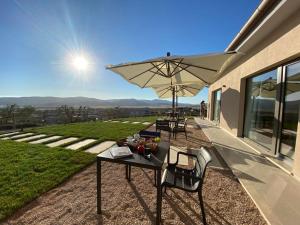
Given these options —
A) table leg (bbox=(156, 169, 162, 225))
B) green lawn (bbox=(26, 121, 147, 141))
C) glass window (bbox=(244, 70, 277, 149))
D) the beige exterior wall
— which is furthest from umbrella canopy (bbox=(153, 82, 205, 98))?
table leg (bbox=(156, 169, 162, 225))

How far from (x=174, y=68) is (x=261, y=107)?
3123 millimetres

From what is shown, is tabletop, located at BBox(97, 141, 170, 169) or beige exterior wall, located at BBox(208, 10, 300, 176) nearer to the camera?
tabletop, located at BBox(97, 141, 170, 169)

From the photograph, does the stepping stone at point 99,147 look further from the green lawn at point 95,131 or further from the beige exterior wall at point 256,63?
the beige exterior wall at point 256,63

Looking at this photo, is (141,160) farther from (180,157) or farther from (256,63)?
(256,63)

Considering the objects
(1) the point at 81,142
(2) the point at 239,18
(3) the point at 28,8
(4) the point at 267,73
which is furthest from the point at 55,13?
(4) the point at 267,73

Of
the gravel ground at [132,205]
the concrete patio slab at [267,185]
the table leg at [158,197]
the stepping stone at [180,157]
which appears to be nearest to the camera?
the table leg at [158,197]

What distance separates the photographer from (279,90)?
4.03 m

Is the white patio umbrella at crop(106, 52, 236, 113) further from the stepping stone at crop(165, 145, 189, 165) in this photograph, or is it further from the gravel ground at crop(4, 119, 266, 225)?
the gravel ground at crop(4, 119, 266, 225)

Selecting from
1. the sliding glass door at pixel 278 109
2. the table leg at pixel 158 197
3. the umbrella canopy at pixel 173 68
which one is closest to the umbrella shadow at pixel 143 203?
the table leg at pixel 158 197

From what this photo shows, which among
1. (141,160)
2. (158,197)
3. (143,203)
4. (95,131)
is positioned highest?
(141,160)

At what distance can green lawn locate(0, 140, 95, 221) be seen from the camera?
2432 millimetres

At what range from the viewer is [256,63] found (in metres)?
5.05

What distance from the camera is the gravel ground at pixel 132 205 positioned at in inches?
79.9

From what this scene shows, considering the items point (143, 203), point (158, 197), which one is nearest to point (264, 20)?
point (158, 197)
